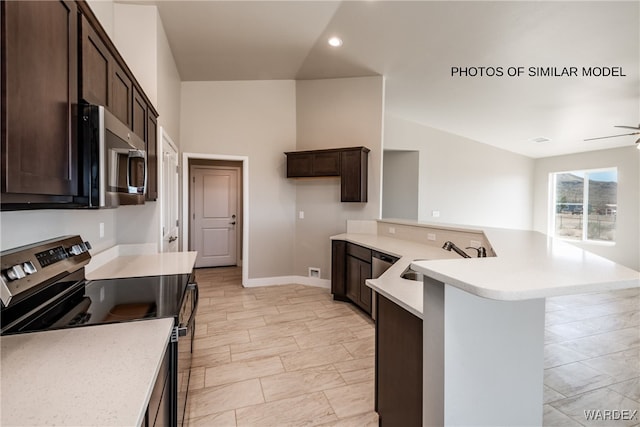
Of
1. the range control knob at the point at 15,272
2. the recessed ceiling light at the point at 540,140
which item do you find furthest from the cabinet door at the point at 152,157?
the recessed ceiling light at the point at 540,140

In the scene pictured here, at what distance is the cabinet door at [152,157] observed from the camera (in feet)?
8.13

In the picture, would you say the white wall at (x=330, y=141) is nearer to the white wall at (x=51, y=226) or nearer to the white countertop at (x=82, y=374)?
the white wall at (x=51, y=226)

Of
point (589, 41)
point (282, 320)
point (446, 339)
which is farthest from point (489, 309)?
point (589, 41)

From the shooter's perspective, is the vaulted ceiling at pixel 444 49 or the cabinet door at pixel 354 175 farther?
the cabinet door at pixel 354 175

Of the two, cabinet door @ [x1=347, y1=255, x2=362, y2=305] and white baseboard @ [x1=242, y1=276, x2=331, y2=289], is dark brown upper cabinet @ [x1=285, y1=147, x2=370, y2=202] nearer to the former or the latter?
cabinet door @ [x1=347, y1=255, x2=362, y2=305]

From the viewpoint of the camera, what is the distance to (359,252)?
147 inches

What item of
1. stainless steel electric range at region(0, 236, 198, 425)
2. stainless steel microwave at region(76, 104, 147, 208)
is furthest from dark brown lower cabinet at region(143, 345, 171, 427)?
stainless steel microwave at region(76, 104, 147, 208)

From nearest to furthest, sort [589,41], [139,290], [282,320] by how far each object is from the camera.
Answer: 1. [139,290]
2. [589,41]
3. [282,320]

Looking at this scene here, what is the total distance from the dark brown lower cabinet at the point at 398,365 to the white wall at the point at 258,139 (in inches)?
127

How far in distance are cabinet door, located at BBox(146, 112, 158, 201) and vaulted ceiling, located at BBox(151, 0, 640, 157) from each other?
1.15 m

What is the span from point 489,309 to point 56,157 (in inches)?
65.5

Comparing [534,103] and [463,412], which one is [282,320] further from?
[534,103]

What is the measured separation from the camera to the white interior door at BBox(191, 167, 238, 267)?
614 cm

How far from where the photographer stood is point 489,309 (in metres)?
1.17
